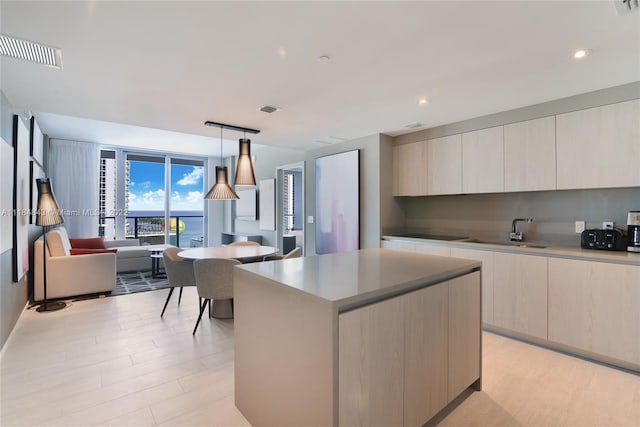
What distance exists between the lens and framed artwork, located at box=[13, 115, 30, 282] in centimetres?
318

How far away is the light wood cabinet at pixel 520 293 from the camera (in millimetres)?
2893

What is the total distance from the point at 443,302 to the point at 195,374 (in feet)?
6.25

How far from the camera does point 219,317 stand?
12.0 ft

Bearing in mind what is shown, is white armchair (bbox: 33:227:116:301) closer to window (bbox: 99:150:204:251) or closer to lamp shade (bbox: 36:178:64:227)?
lamp shade (bbox: 36:178:64:227)

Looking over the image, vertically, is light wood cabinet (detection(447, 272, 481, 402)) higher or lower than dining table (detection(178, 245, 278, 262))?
lower

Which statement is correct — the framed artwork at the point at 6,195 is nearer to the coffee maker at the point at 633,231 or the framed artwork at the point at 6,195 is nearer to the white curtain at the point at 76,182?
the white curtain at the point at 76,182

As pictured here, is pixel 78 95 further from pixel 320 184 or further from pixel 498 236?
pixel 498 236

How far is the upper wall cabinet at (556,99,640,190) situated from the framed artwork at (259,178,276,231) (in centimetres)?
486

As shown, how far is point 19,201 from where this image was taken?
10.9 ft

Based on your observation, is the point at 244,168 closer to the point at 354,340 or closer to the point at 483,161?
the point at 483,161

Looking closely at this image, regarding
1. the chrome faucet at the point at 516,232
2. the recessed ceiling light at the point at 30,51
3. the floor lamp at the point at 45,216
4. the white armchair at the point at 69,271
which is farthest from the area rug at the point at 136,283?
the chrome faucet at the point at 516,232

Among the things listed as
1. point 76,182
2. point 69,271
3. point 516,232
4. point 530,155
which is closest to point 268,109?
point 530,155

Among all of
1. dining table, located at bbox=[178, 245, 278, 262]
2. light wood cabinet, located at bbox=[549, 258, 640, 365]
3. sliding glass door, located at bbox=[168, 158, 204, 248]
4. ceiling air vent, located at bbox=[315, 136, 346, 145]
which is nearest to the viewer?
light wood cabinet, located at bbox=[549, 258, 640, 365]

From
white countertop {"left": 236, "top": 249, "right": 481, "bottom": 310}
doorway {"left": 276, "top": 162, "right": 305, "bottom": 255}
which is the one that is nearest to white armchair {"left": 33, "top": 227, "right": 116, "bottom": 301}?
doorway {"left": 276, "top": 162, "right": 305, "bottom": 255}
